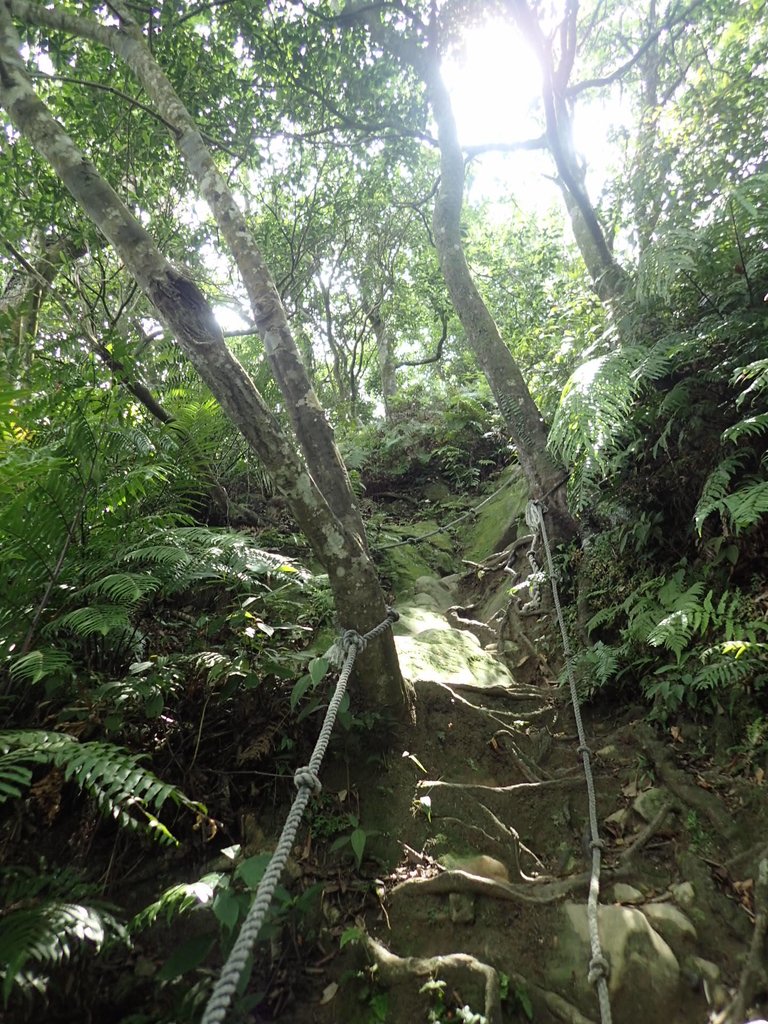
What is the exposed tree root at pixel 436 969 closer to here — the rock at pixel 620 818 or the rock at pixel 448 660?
the rock at pixel 620 818

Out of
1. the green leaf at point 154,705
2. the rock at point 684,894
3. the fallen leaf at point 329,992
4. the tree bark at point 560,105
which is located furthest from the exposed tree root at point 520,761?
the tree bark at point 560,105

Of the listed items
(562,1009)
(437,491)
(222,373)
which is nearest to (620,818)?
(562,1009)

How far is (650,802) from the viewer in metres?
2.21

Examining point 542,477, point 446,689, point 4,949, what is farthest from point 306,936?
point 542,477

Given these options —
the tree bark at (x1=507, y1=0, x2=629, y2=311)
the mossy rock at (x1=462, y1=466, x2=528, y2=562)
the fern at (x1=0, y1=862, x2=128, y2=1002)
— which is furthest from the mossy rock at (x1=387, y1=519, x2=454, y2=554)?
the fern at (x1=0, y1=862, x2=128, y2=1002)

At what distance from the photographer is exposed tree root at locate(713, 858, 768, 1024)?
4.74 feet

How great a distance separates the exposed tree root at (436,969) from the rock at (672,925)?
23.3 inches

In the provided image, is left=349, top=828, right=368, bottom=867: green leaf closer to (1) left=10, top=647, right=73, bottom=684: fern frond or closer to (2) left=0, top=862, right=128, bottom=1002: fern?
(2) left=0, top=862, right=128, bottom=1002: fern

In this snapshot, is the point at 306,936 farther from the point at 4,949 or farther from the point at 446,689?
the point at 446,689

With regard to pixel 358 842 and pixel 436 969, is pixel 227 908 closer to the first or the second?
pixel 358 842

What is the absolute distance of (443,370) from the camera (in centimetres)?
1384

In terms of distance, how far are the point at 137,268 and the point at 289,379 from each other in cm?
101

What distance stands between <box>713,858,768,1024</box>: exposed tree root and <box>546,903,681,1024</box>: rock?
0.50 ft

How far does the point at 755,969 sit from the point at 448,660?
200 centimetres
